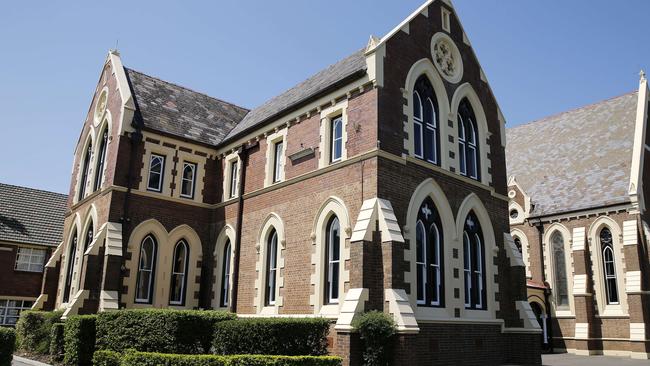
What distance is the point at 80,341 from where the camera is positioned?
15266 millimetres

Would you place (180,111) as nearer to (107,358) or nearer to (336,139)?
(336,139)

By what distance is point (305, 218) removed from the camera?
17.3 meters

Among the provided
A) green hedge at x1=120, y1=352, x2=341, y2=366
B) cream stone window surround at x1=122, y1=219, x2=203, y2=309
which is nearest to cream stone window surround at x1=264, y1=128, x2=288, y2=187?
cream stone window surround at x1=122, y1=219, x2=203, y2=309

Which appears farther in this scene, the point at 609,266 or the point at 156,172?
the point at 609,266

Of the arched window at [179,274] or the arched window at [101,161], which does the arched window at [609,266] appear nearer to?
the arched window at [179,274]

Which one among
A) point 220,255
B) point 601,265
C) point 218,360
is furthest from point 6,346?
point 601,265

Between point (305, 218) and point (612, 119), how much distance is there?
78.1ft

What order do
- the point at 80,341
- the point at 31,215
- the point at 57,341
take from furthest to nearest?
the point at 31,215, the point at 57,341, the point at 80,341

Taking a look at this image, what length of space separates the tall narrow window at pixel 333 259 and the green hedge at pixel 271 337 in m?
1.98

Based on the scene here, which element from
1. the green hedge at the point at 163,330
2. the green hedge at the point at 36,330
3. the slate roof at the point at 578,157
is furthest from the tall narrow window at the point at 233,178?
the slate roof at the point at 578,157

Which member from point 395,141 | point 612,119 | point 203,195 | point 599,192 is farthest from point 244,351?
point 612,119

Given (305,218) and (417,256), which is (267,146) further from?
(417,256)

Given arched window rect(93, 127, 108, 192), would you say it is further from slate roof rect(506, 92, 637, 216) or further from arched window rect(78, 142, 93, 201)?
slate roof rect(506, 92, 637, 216)

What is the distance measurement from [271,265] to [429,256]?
5998mm
